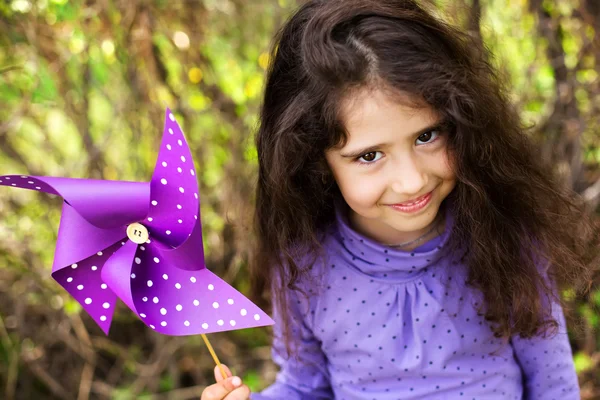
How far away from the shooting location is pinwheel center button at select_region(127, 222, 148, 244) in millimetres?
1096

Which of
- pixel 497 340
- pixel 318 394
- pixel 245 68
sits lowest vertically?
pixel 318 394

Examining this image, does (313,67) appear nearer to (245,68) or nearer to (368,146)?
(368,146)

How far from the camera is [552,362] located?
50.1 inches

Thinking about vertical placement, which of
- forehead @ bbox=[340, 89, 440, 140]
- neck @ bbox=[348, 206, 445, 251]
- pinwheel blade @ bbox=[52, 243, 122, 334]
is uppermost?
forehead @ bbox=[340, 89, 440, 140]

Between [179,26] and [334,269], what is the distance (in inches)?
39.6

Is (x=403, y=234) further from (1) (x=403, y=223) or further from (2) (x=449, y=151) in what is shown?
(2) (x=449, y=151)

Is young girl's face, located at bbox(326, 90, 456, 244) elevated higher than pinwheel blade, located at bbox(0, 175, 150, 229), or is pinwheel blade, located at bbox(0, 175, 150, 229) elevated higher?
young girl's face, located at bbox(326, 90, 456, 244)

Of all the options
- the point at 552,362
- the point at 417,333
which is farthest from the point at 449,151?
the point at 552,362

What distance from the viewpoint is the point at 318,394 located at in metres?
1.44

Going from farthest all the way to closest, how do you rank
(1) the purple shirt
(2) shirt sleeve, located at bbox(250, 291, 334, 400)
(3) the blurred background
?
(3) the blurred background → (2) shirt sleeve, located at bbox(250, 291, 334, 400) → (1) the purple shirt

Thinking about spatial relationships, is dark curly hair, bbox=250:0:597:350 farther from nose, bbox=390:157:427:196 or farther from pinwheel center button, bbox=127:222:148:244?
pinwheel center button, bbox=127:222:148:244

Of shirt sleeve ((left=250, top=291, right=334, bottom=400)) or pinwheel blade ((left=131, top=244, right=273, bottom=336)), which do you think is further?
shirt sleeve ((left=250, top=291, right=334, bottom=400))

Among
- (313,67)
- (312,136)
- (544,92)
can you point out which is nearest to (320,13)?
(313,67)

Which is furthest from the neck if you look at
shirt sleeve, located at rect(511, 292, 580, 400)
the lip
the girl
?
shirt sleeve, located at rect(511, 292, 580, 400)
